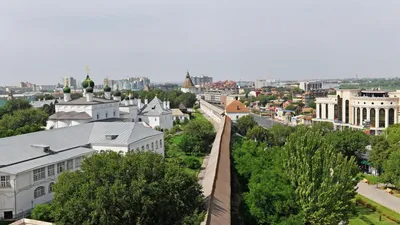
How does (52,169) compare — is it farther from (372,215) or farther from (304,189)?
(372,215)

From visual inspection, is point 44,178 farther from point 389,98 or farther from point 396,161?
point 389,98

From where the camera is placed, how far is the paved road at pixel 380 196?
99.1 ft

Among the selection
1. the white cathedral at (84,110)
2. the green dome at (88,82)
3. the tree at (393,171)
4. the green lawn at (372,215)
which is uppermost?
the green dome at (88,82)

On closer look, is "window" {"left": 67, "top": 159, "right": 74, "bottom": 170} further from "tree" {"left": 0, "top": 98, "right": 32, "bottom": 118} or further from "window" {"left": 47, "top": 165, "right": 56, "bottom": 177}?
"tree" {"left": 0, "top": 98, "right": 32, "bottom": 118}

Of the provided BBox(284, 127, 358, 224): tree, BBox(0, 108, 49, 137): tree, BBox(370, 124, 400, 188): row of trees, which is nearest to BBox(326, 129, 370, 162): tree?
BBox(370, 124, 400, 188): row of trees

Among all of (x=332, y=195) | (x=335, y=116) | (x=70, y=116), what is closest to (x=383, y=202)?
(x=332, y=195)

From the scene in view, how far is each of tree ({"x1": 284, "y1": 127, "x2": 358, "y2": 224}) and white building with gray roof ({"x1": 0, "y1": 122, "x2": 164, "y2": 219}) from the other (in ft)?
46.0

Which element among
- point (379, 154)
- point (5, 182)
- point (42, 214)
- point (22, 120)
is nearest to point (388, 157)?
point (379, 154)

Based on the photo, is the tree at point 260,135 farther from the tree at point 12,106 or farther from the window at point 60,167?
the tree at point 12,106

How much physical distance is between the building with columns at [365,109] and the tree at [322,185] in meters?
43.6

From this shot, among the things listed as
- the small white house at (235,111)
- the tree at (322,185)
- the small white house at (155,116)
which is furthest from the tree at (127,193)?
the small white house at (235,111)

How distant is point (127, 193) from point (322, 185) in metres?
10.3

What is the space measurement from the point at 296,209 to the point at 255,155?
11.1m

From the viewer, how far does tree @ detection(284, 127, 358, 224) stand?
20.9 m
